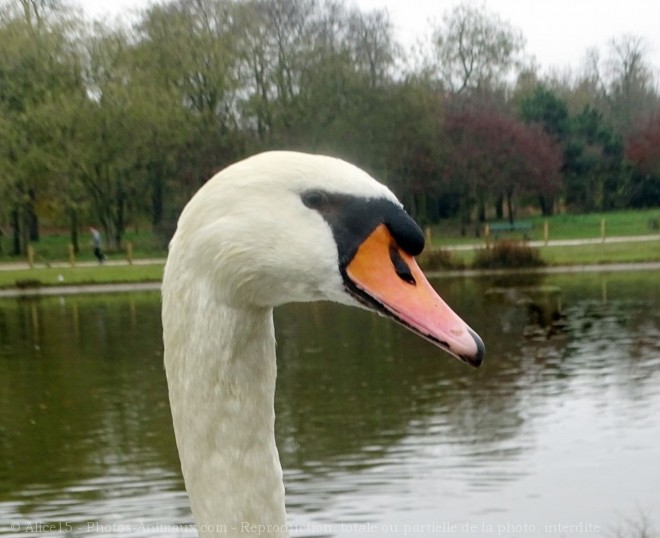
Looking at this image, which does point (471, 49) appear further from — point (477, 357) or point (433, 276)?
point (477, 357)

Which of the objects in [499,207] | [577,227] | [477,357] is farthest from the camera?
[499,207]

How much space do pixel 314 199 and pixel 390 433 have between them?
861 centimetres

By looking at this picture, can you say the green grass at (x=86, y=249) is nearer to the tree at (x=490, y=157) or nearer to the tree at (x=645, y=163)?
the tree at (x=490, y=157)

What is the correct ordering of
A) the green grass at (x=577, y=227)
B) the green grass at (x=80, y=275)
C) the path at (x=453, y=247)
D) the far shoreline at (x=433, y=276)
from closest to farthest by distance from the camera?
the far shoreline at (x=433, y=276)
the green grass at (x=80, y=275)
the path at (x=453, y=247)
the green grass at (x=577, y=227)

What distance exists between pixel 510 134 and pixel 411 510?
3847 centimetres

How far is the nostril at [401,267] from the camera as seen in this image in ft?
6.92

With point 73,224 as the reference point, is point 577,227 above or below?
below

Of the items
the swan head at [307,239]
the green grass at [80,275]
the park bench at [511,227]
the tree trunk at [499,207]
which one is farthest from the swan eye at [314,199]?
the tree trunk at [499,207]

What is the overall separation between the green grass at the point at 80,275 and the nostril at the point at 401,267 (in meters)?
29.6

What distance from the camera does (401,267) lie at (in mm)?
2111

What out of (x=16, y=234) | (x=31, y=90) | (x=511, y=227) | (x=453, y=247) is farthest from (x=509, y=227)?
(x=16, y=234)

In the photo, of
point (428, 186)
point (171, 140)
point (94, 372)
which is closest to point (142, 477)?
point (94, 372)

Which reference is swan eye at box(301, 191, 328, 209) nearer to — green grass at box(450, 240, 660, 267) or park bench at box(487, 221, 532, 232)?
green grass at box(450, 240, 660, 267)

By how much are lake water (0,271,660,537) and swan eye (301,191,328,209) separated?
5.52m
